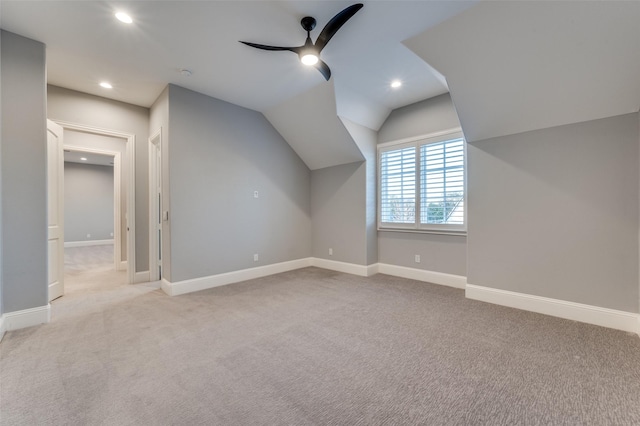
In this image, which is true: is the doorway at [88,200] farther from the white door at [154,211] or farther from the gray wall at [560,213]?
the gray wall at [560,213]

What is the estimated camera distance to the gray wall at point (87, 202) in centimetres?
887

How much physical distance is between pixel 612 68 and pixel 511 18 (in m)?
1.05

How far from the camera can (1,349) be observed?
224 cm

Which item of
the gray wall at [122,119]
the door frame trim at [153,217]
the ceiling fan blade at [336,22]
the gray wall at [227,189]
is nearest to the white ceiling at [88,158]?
the gray wall at [122,119]

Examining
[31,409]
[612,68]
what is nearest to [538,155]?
[612,68]

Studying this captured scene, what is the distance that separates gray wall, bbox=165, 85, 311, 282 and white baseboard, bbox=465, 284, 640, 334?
3232mm

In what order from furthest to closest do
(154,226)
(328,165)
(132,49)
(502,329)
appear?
(328,165) → (154,226) → (132,49) → (502,329)

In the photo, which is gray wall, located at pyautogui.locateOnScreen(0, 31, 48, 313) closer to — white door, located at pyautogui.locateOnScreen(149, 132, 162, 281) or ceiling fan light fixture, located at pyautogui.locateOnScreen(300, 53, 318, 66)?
white door, located at pyautogui.locateOnScreen(149, 132, 162, 281)

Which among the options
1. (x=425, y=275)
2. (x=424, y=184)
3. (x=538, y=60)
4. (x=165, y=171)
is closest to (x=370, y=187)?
(x=424, y=184)

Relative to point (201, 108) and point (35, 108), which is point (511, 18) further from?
point (35, 108)

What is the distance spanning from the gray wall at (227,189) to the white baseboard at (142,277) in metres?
1.17

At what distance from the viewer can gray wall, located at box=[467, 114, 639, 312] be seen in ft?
8.46

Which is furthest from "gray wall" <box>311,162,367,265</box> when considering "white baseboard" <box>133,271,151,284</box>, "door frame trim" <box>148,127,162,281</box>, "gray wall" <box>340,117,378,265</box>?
"white baseboard" <box>133,271,151,284</box>

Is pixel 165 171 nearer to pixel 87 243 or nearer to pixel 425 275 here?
pixel 425 275
